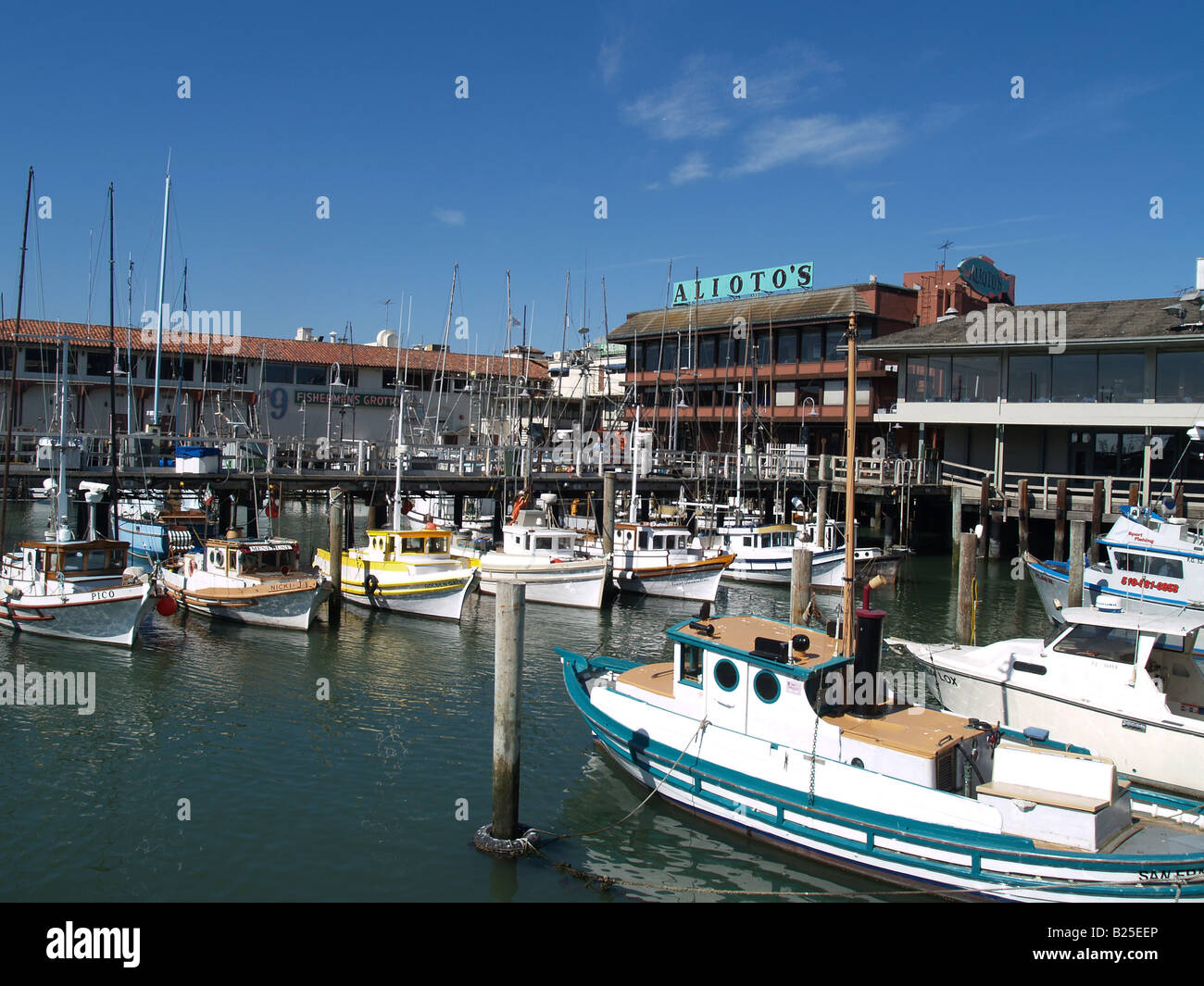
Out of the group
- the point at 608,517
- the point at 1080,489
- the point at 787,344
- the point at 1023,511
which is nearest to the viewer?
the point at 608,517

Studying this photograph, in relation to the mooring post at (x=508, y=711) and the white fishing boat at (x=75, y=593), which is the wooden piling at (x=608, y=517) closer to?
the white fishing boat at (x=75, y=593)

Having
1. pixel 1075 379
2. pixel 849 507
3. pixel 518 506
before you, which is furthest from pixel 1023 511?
pixel 849 507

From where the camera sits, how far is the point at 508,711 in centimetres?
1258

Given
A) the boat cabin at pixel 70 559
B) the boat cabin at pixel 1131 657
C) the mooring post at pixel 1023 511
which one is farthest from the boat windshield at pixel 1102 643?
the mooring post at pixel 1023 511

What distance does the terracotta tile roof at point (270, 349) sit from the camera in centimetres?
5991

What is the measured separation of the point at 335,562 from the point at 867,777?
19681 mm

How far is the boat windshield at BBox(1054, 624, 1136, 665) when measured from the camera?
50.6 feet

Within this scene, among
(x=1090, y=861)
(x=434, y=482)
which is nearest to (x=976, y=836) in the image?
(x=1090, y=861)

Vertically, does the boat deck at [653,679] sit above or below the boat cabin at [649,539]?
below

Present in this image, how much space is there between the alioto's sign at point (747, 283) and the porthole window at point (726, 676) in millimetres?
46850

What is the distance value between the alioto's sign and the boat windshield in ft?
147

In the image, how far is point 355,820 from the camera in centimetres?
1391

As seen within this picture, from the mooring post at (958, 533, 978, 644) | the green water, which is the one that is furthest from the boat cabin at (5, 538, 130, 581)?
the mooring post at (958, 533, 978, 644)

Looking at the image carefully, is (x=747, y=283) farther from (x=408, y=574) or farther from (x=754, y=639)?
(x=754, y=639)
